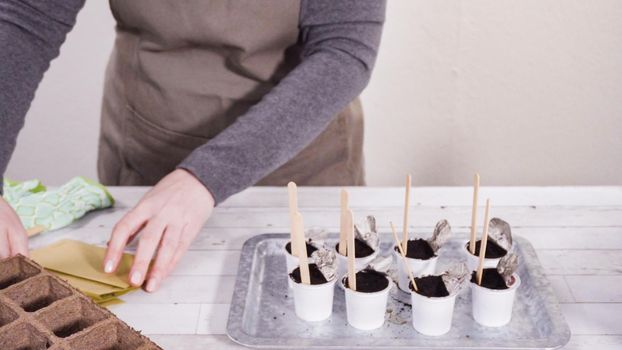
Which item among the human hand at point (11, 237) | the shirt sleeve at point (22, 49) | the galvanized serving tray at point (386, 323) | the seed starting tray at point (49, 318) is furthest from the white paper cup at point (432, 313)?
the shirt sleeve at point (22, 49)

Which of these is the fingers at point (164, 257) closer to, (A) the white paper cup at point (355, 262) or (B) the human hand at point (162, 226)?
(B) the human hand at point (162, 226)

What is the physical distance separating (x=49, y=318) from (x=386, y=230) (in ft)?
1.93

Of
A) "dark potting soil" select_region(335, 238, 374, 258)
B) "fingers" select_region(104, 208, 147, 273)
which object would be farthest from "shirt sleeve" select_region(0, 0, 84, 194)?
"dark potting soil" select_region(335, 238, 374, 258)

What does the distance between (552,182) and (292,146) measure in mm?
1739

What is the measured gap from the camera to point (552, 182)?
108 inches

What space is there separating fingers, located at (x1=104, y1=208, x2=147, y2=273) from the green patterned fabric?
0.77 feet

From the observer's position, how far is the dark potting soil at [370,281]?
1.00 m

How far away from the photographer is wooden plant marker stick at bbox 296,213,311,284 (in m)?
0.96

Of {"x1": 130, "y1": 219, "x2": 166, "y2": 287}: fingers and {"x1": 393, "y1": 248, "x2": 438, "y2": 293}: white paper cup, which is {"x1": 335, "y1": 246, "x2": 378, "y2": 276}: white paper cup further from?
{"x1": 130, "y1": 219, "x2": 166, "y2": 287}: fingers

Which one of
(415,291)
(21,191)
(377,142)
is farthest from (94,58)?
(415,291)

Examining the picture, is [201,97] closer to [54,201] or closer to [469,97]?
[54,201]

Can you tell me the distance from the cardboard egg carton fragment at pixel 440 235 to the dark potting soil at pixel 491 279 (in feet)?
0.28

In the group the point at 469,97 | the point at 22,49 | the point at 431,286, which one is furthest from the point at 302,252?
the point at 469,97

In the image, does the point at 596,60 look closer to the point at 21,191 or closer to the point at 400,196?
the point at 400,196
